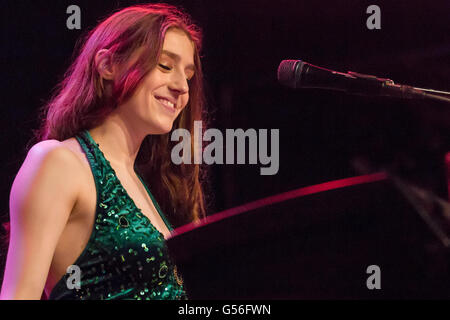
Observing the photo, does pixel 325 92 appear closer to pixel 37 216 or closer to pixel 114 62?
pixel 114 62

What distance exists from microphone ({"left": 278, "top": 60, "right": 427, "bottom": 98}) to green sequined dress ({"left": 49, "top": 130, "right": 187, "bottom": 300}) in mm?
495

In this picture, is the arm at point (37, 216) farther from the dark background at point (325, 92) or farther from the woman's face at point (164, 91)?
the dark background at point (325, 92)

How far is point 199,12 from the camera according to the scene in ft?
7.69

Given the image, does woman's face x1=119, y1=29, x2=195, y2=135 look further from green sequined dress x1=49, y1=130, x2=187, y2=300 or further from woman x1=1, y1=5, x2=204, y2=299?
green sequined dress x1=49, y1=130, x2=187, y2=300

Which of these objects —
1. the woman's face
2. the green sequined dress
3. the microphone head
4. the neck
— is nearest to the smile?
the woman's face

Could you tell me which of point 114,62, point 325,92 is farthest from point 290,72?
point 325,92

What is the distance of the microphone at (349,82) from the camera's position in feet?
3.74

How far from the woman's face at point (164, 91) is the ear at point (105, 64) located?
0.09 meters

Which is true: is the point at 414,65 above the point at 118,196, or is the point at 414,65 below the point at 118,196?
above

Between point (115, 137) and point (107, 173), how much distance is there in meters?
0.15

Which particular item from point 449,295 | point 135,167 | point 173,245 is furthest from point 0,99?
point 449,295

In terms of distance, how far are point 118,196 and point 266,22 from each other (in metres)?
1.60

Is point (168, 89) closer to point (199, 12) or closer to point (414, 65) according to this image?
point (199, 12)

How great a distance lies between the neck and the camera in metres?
A: 1.43
